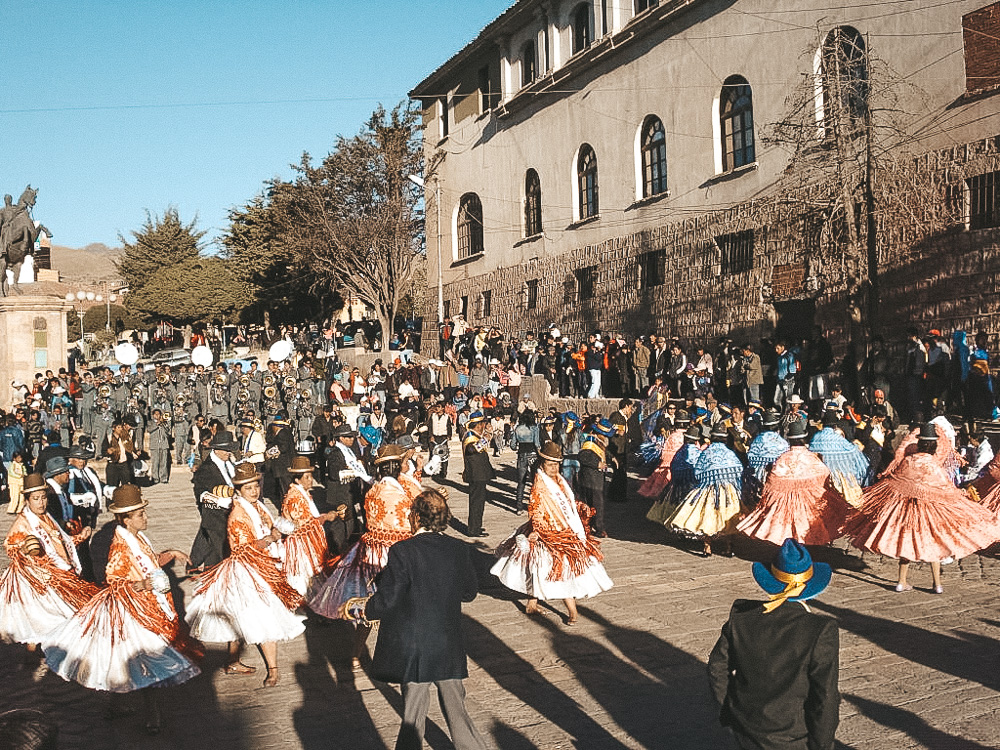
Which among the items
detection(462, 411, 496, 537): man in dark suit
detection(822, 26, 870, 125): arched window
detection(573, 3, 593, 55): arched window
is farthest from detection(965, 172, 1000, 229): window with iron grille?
detection(573, 3, 593, 55): arched window

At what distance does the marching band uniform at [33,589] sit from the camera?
807 cm

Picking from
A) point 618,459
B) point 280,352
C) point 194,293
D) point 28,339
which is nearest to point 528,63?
point 280,352

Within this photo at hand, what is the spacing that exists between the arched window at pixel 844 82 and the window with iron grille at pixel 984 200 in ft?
8.56

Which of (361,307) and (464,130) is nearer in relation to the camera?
(464,130)

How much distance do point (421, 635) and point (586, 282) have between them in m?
26.9

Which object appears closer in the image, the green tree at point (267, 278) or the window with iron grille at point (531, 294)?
the window with iron grille at point (531, 294)

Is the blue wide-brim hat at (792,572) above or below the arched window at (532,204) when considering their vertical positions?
below

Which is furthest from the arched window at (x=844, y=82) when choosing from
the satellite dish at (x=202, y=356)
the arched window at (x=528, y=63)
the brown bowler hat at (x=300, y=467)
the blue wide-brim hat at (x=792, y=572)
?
the satellite dish at (x=202, y=356)

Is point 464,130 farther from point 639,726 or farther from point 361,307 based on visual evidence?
point 639,726

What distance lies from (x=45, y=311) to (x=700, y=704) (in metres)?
23.4

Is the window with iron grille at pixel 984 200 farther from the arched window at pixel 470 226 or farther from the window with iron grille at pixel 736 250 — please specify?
the arched window at pixel 470 226

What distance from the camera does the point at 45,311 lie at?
26.1 metres

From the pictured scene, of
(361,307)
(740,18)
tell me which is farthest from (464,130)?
(361,307)

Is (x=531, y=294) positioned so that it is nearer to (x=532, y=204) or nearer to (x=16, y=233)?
(x=532, y=204)
